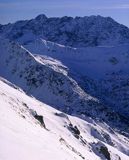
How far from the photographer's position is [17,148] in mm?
25141

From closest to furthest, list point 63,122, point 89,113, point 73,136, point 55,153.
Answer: point 55,153, point 73,136, point 63,122, point 89,113

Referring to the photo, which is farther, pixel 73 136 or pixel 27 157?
pixel 73 136

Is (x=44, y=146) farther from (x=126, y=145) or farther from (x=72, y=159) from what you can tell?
(x=126, y=145)

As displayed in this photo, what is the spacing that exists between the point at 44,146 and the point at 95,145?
44892 mm

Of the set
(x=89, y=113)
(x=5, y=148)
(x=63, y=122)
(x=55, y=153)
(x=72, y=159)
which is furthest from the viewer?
(x=89, y=113)

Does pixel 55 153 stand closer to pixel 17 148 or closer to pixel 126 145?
pixel 17 148

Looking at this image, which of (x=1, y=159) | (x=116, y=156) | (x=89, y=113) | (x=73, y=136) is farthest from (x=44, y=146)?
(x=89, y=113)

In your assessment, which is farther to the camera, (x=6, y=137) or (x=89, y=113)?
(x=89, y=113)

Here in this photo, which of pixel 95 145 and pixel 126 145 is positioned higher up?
pixel 95 145

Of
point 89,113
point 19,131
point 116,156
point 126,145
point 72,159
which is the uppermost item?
point 19,131

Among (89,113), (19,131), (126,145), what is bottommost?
(89,113)

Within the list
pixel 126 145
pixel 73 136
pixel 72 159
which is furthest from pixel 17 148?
pixel 126 145

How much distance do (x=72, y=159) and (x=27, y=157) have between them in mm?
7712

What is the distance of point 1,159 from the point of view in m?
22.2
